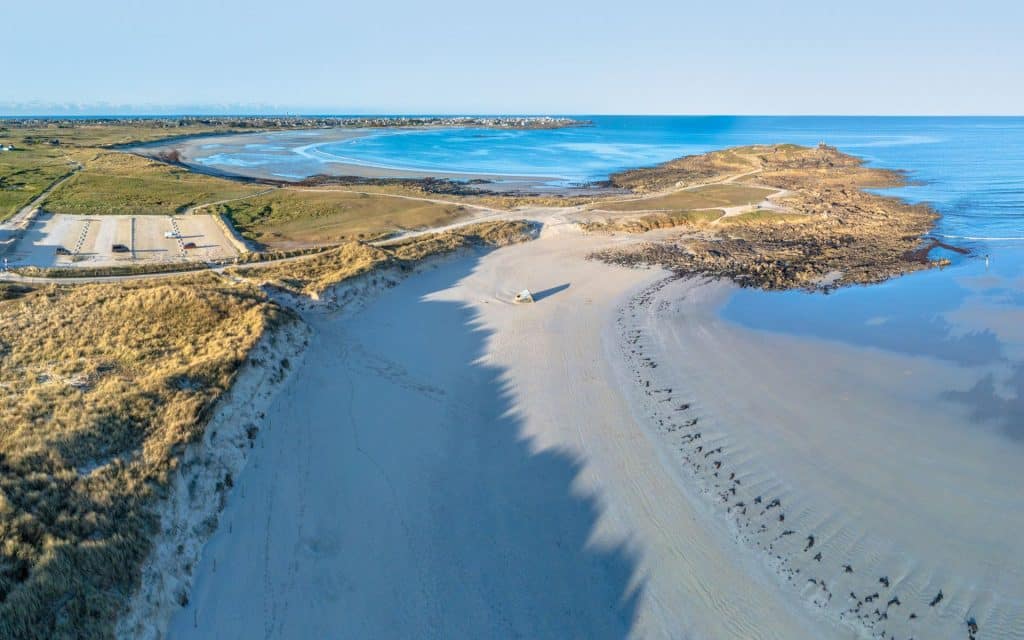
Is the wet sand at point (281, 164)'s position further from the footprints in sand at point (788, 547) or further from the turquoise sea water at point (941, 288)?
the footprints in sand at point (788, 547)

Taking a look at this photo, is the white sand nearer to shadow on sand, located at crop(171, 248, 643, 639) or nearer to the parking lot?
shadow on sand, located at crop(171, 248, 643, 639)

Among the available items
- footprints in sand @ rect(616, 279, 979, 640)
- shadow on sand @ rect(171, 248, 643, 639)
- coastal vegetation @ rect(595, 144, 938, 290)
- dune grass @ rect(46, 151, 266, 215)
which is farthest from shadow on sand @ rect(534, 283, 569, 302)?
dune grass @ rect(46, 151, 266, 215)

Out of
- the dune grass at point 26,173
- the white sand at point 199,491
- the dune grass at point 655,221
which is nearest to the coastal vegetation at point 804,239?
the dune grass at point 655,221

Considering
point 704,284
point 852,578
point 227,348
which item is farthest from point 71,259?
Result: point 852,578

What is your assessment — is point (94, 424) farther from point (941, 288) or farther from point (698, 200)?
point (698, 200)

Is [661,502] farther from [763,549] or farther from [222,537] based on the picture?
[222,537]

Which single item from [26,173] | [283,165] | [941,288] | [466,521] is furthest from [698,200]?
[26,173]
